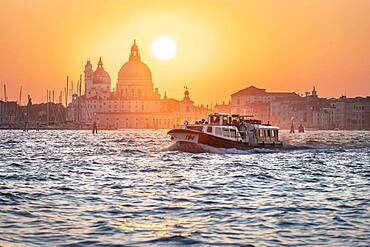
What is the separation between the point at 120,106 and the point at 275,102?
41.5m

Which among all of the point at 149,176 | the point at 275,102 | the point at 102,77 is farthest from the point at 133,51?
the point at 149,176

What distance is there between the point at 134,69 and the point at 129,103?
381 inches

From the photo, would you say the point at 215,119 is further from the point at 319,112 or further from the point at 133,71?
the point at 319,112

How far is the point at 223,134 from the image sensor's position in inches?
1609

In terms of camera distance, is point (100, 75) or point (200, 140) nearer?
point (200, 140)

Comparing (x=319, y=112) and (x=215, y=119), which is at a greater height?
(x=319, y=112)

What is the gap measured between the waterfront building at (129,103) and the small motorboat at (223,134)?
13711cm

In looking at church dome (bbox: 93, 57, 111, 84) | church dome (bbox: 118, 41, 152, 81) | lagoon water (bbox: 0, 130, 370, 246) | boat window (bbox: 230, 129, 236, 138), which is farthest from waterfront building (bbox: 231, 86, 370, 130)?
lagoon water (bbox: 0, 130, 370, 246)

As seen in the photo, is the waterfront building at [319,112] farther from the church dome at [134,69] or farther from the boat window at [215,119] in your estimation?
the boat window at [215,119]

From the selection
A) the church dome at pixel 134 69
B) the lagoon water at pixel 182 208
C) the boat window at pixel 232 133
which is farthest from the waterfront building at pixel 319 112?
the lagoon water at pixel 182 208

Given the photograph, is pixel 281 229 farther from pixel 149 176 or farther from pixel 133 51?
pixel 133 51

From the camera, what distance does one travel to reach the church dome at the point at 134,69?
7205 inches

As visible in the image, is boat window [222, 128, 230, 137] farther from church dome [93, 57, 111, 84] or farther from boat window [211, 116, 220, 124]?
church dome [93, 57, 111, 84]

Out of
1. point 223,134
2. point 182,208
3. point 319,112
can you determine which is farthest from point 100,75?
point 182,208
